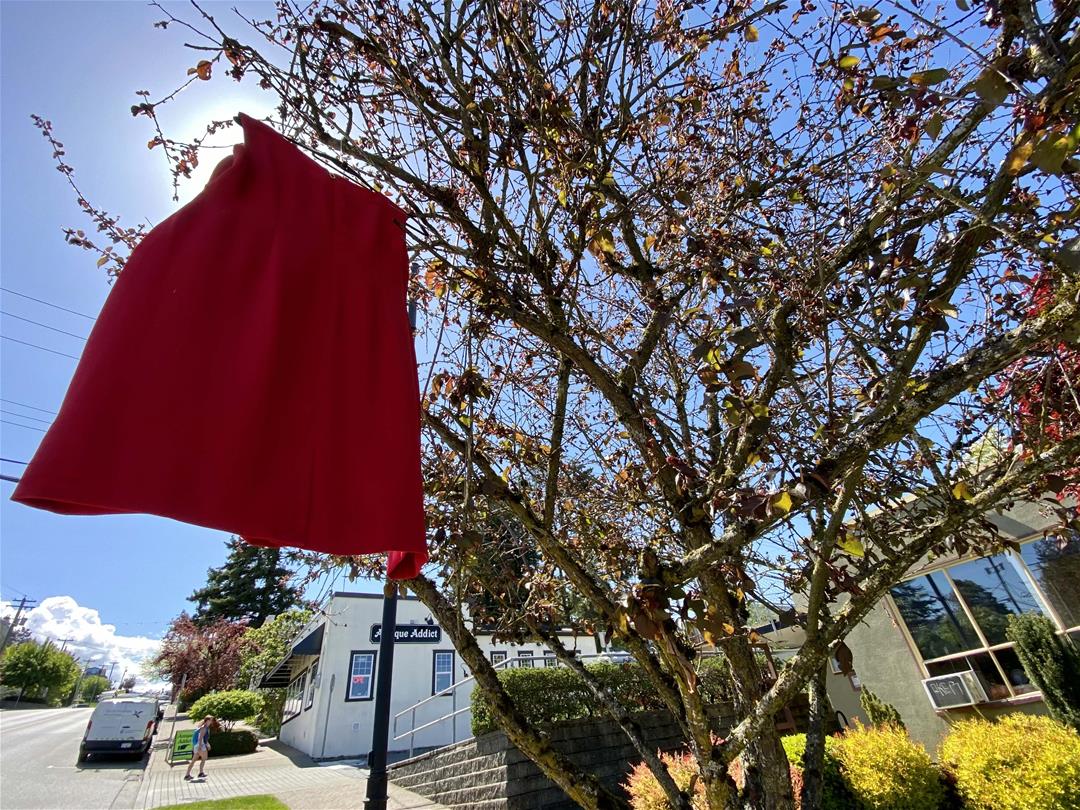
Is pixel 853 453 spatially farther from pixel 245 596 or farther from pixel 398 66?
pixel 245 596

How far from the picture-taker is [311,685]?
17578 millimetres

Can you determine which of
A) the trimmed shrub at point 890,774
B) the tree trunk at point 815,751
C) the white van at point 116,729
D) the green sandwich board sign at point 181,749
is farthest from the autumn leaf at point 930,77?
the white van at point 116,729

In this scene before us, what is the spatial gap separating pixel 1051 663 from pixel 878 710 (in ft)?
9.56

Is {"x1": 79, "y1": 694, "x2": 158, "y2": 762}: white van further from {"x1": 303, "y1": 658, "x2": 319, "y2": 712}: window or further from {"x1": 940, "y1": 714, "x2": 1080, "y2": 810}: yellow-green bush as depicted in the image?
{"x1": 940, "y1": 714, "x2": 1080, "y2": 810}: yellow-green bush

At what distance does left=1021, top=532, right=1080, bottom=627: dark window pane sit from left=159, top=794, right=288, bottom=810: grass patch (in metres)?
12.0

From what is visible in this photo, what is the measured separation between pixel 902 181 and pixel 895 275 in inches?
18.9

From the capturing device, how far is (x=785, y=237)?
3182 mm

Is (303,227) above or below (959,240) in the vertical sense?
below

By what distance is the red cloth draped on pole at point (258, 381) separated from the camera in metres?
1.03

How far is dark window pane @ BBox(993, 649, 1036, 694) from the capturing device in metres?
7.53

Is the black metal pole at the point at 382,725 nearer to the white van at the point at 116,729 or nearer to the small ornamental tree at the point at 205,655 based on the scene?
the white van at the point at 116,729

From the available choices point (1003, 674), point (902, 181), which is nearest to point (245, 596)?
point (1003, 674)

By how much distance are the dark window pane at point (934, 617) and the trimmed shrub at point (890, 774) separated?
3.17 metres

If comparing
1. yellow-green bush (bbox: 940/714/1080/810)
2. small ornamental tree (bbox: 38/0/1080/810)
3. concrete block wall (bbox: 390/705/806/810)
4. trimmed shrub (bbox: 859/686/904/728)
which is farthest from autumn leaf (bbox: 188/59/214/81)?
trimmed shrub (bbox: 859/686/904/728)
